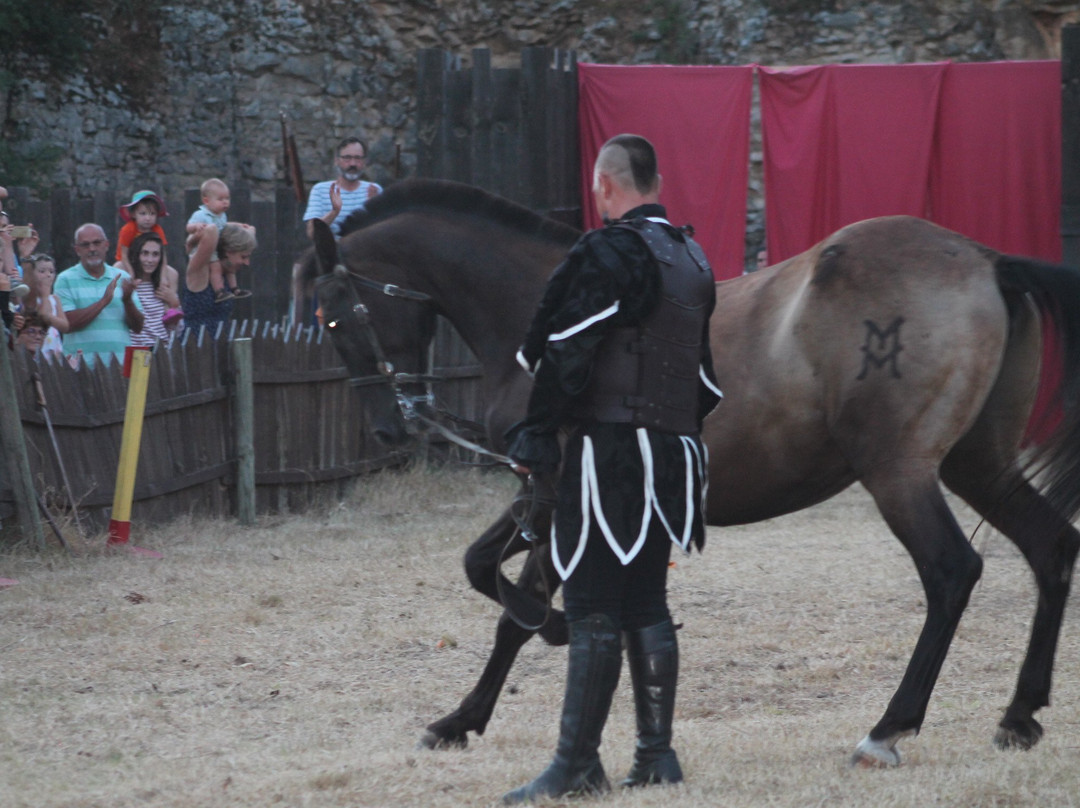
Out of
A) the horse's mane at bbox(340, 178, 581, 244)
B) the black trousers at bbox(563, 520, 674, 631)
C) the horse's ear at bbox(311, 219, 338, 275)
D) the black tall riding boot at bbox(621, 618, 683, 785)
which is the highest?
the horse's mane at bbox(340, 178, 581, 244)

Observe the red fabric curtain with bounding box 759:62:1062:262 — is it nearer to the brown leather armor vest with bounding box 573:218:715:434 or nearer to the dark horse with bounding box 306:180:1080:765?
the dark horse with bounding box 306:180:1080:765

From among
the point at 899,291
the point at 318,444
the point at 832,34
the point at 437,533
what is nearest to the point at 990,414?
the point at 899,291

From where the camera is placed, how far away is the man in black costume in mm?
3451

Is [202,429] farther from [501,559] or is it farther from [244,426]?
[501,559]

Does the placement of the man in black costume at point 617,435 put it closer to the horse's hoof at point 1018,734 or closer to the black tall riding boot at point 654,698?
the black tall riding boot at point 654,698

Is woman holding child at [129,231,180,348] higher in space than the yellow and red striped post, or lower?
higher

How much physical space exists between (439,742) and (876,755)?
1.46 meters

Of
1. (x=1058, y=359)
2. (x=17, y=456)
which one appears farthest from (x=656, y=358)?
(x=17, y=456)

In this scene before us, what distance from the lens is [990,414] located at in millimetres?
4523

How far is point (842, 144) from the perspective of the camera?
10875 millimetres

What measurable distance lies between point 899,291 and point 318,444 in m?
6.06

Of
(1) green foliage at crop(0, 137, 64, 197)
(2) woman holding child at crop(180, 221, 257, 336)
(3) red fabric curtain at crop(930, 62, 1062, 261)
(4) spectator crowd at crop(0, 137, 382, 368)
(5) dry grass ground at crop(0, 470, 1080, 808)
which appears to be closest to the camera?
(5) dry grass ground at crop(0, 470, 1080, 808)

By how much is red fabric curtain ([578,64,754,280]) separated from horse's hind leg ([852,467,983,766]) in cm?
672

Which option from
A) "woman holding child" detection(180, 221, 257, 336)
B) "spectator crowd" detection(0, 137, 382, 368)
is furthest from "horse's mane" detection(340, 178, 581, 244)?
"woman holding child" detection(180, 221, 257, 336)
